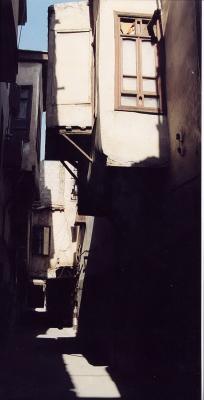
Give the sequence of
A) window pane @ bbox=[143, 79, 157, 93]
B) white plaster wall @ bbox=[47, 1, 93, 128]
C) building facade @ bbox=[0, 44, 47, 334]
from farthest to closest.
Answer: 1. building facade @ bbox=[0, 44, 47, 334]
2. white plaster wall @ bbox=[47, 1, 93, 128]
3. window pane @ bbox=[143, 79, 157, 93]

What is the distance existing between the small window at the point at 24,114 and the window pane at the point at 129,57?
7.56m

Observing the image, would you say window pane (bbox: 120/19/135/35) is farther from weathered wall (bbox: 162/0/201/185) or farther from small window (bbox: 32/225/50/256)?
small window (bbox: 32/225/50/256)

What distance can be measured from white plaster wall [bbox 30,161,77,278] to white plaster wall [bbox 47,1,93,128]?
64.4 ft

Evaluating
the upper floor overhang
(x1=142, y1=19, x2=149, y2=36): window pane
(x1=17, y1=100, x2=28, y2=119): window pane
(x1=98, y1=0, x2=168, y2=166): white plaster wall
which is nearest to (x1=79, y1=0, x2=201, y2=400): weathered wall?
(x1=98, y1=0, x2=168, y2=166): white plaster wall

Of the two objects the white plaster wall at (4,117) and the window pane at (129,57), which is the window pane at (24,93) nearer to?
the white plaster wall at (4,117)

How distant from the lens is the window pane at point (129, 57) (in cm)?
841

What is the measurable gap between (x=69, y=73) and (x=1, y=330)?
25.4ft

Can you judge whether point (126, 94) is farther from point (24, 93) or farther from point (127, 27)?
point (24, 93)

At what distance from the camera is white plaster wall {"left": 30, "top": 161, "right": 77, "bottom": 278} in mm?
30875

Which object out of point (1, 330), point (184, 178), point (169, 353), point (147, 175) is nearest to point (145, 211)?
point (147, 175)

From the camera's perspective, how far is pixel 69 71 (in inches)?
409

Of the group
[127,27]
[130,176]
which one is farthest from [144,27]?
[130,176]

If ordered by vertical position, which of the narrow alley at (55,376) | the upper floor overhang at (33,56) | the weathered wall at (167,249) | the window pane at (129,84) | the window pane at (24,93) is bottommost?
the narrow alley at (55,376)

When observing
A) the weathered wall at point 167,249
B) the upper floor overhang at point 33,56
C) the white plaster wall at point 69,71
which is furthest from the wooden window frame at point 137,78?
the upper floor overhang at point 33,56
